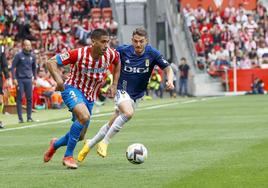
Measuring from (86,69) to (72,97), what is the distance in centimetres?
44

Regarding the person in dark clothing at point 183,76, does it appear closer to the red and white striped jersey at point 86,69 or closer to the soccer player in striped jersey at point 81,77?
the soccer player in striped jersey at point 81,77

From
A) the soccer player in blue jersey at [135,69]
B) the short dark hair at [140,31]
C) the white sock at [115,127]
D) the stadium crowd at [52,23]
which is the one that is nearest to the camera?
the white sock at [115,127]

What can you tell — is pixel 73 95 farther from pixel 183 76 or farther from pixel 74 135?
pixel 183 76

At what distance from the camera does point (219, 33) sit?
49156 millimetres

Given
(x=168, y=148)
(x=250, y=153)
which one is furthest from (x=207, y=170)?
(x=168, y=148)

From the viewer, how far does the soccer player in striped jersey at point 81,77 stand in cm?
1302

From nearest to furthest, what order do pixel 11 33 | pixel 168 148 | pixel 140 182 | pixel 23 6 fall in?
1. pixel 140 182
2. pixel 168 148
3. pixel 11 33
4. pixel 23 6

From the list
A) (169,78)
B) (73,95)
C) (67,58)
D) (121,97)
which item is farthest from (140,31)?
(73,95)

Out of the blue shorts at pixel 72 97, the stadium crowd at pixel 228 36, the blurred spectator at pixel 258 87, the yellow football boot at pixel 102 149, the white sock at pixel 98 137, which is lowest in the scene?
the blurred spectator at pixel 258 87

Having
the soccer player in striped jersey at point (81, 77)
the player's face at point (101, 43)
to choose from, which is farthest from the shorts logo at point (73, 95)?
the player's face at point (101, 43)

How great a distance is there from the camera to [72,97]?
13227 millimetres

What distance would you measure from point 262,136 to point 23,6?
95.9 ft

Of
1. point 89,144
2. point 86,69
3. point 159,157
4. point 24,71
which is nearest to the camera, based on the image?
point 86,69

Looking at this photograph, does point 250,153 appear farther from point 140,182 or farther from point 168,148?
point 140,182
